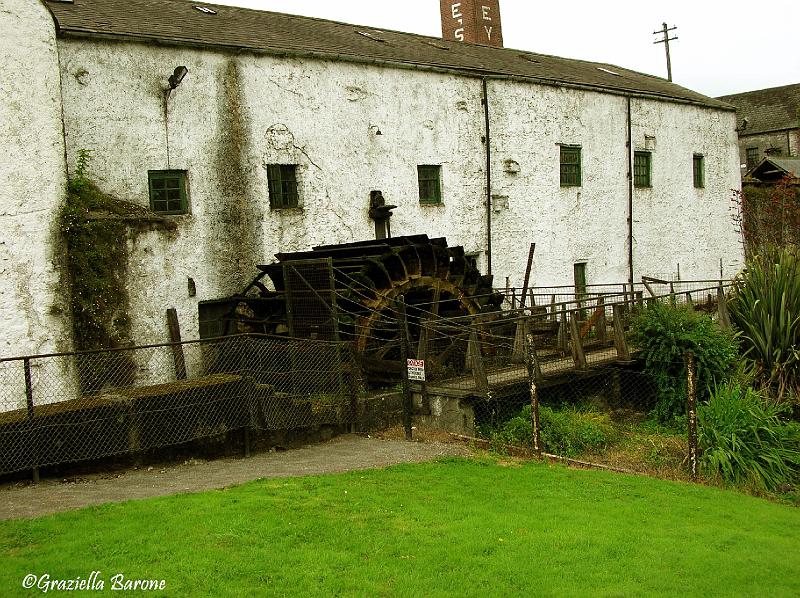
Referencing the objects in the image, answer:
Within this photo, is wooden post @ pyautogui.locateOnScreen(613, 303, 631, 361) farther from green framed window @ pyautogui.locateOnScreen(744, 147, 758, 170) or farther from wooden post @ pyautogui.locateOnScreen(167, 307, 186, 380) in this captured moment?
green framed window @ pyautogui.locateOnScreen(744, 147, 758, 170)

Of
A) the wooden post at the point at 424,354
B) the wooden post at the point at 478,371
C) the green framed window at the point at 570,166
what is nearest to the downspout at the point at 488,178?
the green framed window at the point at 570,166

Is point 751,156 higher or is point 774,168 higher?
point 751,156

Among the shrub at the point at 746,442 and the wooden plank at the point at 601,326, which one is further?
the wooden plank at the point at 601,326

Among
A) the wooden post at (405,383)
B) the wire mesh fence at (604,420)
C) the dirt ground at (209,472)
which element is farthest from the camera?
the wooden post at (405,383)

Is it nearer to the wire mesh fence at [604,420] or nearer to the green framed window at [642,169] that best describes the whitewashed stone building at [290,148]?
the green framed window at [642,169]

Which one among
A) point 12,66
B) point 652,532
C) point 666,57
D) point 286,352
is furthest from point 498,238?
point 666,57

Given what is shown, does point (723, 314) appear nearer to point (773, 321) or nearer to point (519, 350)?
point (773, 321)

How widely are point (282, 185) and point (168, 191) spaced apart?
2.33 meters

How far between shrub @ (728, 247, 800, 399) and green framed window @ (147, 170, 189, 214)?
9817 mm

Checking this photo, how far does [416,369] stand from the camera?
37.4 ft

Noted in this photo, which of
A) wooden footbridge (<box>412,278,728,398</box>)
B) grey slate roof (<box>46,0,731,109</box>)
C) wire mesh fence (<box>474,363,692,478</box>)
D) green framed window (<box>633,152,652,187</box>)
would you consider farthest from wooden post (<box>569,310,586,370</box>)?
green framed window (<box>633,152,652,187</box>)

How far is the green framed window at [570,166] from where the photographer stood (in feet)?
68.6

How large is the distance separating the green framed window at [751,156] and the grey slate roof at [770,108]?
90 centimetres

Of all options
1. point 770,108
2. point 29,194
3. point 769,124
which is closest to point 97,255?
point 29,194
